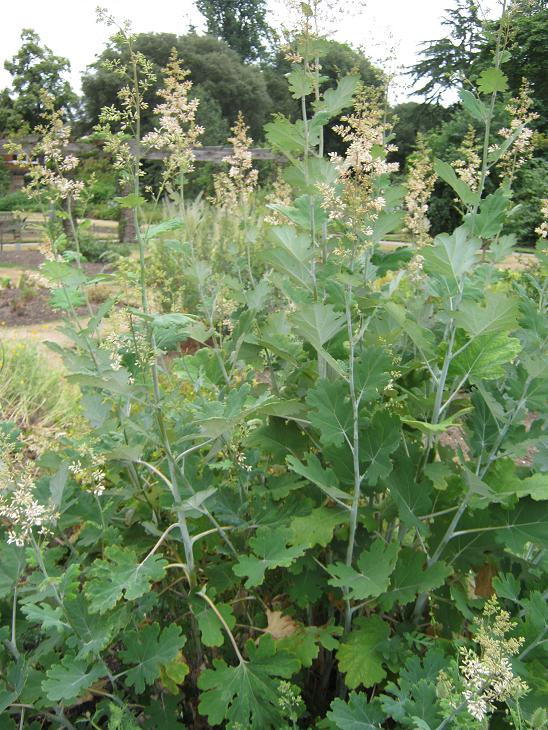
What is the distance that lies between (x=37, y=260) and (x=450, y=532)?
12437mm

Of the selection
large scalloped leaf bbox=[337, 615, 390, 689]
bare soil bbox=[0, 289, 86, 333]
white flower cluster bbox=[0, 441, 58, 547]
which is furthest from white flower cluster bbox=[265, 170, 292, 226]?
bare soil bbox=[0, 289, 86, 333]

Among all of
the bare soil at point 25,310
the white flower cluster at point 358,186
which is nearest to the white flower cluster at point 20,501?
the white flower cluster at point 358,186

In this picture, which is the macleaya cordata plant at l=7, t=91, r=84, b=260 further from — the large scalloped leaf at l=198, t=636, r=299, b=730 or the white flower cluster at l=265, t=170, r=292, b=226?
the large scalloped leaf at l=198, t=636, r=299, b=730

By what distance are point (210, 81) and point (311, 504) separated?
31.4 m

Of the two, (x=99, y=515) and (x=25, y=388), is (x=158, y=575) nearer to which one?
(x=99, y=515)

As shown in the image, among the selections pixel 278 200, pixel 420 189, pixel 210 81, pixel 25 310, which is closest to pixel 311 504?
pixel 420 189

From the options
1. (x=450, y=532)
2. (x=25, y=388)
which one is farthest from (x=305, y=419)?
(x=25, y=388)

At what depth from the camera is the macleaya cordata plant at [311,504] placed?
119 centimetres

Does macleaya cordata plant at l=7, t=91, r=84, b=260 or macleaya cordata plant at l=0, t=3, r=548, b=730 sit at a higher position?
macleaya cordata plant at l=7, t=91, r=84, b=260

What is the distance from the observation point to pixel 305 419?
144 centimetres

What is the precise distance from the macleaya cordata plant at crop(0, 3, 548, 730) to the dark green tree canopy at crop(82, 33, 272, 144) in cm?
2628

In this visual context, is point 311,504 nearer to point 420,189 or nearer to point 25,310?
point 420,189

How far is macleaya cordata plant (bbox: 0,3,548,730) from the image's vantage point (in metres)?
1.19

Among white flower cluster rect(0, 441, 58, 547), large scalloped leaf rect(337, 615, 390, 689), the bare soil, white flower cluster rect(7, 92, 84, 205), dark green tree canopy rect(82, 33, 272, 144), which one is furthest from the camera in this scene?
dark green tree canopy rect(82, 33, 272, 144)
